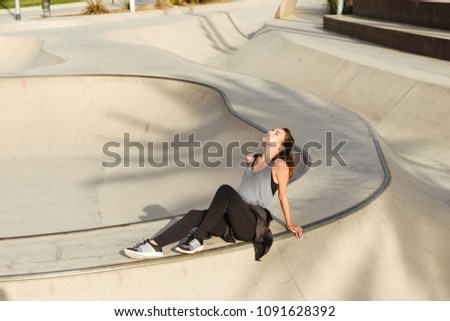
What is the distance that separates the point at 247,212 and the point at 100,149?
9180 millimetres

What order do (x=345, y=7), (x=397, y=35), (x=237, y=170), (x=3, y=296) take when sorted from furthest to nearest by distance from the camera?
(x=345, y=7) < (x=397, y=35) < (x=237, y=170) < (x=3, y=296)

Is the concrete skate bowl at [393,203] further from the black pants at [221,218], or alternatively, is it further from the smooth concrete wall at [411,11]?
the smooth concrete wall at [411,11]

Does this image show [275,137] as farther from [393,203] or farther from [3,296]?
[3,296]

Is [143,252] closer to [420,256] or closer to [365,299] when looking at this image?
[365,299]

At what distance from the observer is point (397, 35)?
20.9m

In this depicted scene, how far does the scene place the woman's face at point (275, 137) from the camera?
24.4ft

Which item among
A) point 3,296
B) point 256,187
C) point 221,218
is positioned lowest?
point 3,296

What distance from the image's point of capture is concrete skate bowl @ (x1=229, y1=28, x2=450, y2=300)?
7.86m

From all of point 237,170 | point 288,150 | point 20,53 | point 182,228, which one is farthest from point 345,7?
point 182,228

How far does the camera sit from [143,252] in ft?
24.1

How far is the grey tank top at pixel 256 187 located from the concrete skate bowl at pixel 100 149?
366 centimetres
